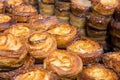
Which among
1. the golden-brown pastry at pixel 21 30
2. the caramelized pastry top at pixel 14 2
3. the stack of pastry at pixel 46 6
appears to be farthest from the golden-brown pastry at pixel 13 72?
the stack of pastry at pixel 46 6

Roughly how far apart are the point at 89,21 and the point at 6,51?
34.5 inches

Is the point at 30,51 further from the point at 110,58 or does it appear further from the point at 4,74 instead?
the point at 110,58

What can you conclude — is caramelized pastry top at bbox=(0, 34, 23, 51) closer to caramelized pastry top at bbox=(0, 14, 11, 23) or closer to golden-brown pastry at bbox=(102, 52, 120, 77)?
caramelized pastry top at bbox=(0, 14, 11, 23)

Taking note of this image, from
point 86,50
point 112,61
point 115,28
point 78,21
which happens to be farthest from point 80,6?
point 112,61

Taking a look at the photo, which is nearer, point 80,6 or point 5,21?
point 5,21

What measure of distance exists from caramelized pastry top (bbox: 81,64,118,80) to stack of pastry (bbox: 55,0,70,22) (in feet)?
2.84

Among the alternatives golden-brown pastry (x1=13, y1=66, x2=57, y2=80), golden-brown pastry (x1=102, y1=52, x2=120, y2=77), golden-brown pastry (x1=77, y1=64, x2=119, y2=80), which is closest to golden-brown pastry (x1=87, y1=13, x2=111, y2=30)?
golden-brown pastry (x1=102, y1=52, x2=120, y2=77)

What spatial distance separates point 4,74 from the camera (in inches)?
55.5

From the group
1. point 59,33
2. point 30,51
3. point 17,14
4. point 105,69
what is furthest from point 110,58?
point 17,14

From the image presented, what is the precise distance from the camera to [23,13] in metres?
1.94

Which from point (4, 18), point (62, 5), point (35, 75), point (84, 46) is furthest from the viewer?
point (62, 5)

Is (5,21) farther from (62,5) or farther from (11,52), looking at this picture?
(62,5)

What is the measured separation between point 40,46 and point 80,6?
71cm

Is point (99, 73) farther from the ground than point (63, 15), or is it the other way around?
point (63, 15)
